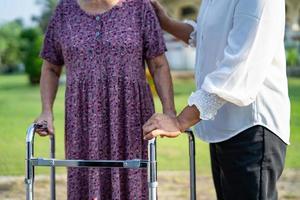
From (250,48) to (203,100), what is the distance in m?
0.22

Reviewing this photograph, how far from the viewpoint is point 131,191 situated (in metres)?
2.57

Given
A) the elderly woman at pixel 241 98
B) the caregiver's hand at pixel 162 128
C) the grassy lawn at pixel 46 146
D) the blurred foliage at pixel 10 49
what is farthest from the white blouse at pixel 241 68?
the blurred foliage at pixel 10 49

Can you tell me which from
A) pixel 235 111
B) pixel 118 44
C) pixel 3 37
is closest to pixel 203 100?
pixel 235 111

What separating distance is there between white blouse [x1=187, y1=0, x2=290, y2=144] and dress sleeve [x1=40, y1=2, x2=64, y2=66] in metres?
0.60

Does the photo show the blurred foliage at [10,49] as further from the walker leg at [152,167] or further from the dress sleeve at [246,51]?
the dress sleeve at [246,51]

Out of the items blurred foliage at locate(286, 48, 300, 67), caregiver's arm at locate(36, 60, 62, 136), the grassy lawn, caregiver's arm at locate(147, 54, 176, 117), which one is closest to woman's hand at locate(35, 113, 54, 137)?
caregiver's arm at locate(36, 60, 62, 136)

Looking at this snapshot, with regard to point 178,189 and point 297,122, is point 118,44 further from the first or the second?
point 297,122

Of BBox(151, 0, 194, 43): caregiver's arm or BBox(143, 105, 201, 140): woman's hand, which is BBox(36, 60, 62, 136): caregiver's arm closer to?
BBox(151, 0, 194, 43): caregiver's arm

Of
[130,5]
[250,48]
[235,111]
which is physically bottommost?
[235,111]

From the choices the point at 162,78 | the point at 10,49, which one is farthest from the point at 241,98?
the point at 10,49

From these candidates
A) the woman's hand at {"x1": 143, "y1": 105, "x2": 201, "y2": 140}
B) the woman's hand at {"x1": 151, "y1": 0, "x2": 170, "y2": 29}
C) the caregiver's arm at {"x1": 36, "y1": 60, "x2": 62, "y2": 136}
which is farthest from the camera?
Result: the woman's hand at {"x1": 151, "y1": 0, "x2": 170, "y2": 29}

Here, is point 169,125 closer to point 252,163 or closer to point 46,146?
point 252,163

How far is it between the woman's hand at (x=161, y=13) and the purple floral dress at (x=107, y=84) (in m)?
0.26

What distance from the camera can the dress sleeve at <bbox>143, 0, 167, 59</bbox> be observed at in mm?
2479
